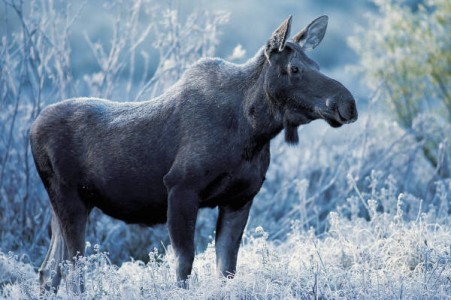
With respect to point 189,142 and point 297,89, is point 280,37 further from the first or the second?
point 189,142

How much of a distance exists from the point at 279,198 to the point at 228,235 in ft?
13.9

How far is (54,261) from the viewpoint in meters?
5.23

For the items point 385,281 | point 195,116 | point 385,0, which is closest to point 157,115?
point 195,116

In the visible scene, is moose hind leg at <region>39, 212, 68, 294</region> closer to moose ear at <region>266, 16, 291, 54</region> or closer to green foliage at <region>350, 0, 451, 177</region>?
moose ear at <region>266, 16, 291, 54</region>

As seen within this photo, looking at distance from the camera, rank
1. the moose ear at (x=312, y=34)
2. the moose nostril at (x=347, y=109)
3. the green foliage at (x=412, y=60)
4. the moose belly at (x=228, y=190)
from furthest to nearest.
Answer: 1. the green foliage at (x=412, y=60)
2. the moose ear at (x=312, y=34)
3. the moose belly at (x=228, y=190)
4. the moose nostril at (x=347, y=109)

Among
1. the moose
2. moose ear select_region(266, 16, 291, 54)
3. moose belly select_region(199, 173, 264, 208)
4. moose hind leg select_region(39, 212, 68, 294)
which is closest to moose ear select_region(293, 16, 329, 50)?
the moose

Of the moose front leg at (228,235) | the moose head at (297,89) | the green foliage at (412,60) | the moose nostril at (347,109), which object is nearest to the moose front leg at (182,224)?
the moose front leg at (228,235)

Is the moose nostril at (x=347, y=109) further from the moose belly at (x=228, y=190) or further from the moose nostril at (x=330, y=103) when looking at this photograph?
the moose belly at (x=228, y=190)

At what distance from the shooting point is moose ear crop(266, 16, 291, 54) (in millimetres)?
4418

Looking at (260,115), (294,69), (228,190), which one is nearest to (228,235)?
(228,190)

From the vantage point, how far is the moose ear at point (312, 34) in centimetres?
469

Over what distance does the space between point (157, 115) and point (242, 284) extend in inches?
46.1

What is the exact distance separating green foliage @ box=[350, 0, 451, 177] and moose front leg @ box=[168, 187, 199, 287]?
304 inches

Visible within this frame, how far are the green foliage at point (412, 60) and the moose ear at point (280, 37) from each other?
24.4ft
